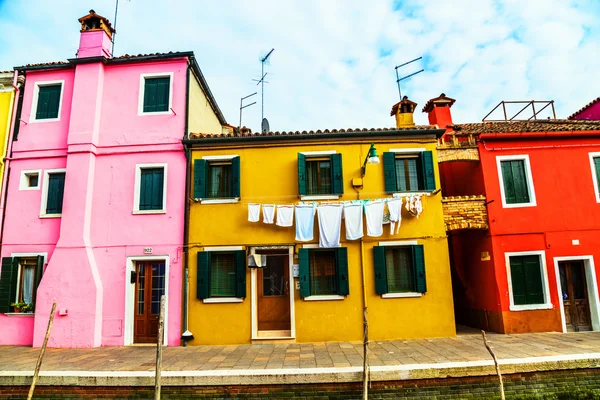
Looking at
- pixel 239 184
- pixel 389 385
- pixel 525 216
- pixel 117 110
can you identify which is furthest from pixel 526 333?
pixel 117 110

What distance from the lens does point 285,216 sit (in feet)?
36.9

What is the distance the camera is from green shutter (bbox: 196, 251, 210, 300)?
1103 centimetres

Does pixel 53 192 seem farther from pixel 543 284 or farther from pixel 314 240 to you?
pixel 543 284

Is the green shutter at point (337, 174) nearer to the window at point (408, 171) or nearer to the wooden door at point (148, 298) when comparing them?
the window at point (408, 171)

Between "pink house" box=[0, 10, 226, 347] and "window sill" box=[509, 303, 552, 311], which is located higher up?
"pink house" box=[0, 10, 226, 347]

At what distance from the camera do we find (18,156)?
12203 mm

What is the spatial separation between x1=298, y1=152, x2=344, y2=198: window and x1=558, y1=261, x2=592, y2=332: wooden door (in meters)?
7.42

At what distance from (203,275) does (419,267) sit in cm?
628

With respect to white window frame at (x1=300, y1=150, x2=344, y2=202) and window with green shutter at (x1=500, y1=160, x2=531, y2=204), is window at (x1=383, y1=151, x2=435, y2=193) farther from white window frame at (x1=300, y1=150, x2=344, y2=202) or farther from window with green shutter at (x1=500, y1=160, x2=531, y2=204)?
window with green shutter at (x1=500, y1=160, x2=531, y2=204)

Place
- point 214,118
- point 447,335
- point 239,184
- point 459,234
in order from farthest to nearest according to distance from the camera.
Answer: point 214,118, point 459,234, point 239,184, point 447,335

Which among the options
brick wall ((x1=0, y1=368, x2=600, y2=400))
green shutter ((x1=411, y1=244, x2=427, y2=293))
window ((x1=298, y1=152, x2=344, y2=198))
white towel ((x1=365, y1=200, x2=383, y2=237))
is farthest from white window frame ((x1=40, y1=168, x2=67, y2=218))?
green shutter ((x1=411, y1=244, x2=427, y2=293))

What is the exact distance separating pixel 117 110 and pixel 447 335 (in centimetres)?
1214

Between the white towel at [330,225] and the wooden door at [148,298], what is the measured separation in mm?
4915

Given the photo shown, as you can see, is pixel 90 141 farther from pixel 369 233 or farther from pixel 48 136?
pixel 369 233
